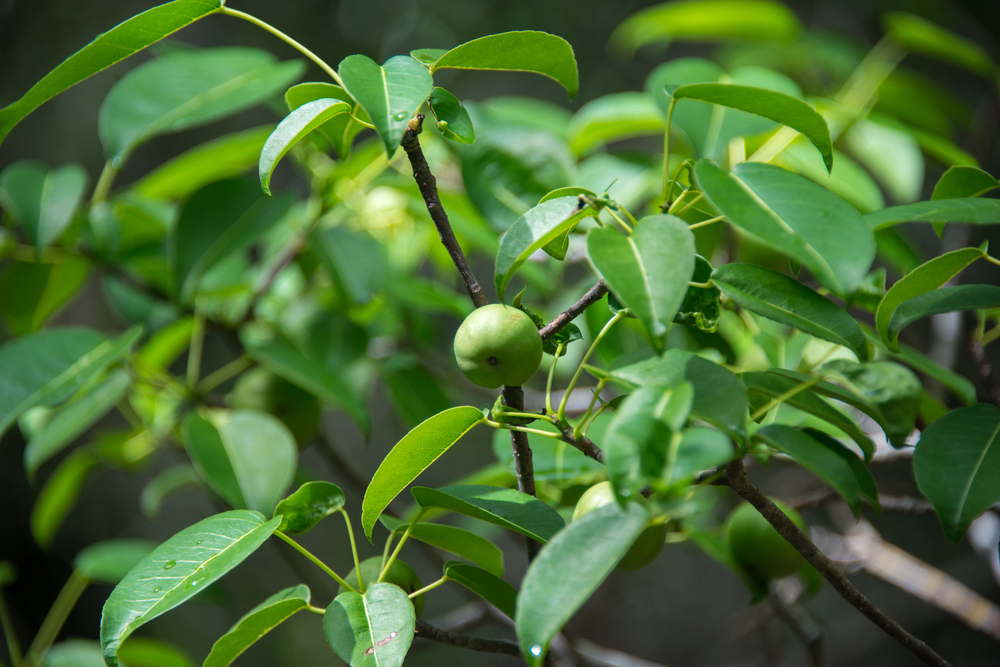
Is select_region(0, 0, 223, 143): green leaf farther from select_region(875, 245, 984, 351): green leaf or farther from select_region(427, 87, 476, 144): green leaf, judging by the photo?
select_region(875, 245, 984, 351): green leaf

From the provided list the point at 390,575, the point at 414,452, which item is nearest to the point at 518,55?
the point at 414,452

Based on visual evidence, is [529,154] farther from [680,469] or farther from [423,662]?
[423,662]

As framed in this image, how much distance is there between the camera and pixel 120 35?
0.48 metres

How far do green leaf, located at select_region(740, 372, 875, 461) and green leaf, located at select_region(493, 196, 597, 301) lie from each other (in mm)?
182

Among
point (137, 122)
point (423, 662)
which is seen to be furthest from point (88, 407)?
point (423, 662)

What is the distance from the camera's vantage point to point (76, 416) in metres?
0.81

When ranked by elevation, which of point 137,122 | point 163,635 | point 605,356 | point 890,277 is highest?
point 137,122

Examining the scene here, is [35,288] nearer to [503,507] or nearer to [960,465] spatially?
[503,507]

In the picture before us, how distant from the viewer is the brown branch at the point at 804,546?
42 cm

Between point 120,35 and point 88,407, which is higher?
point 120,35

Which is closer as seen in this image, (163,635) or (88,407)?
(88,407)

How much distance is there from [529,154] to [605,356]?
0.86ft

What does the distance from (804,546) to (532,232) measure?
0.27 m

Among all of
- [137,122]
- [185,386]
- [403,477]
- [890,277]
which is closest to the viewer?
[403,477]
